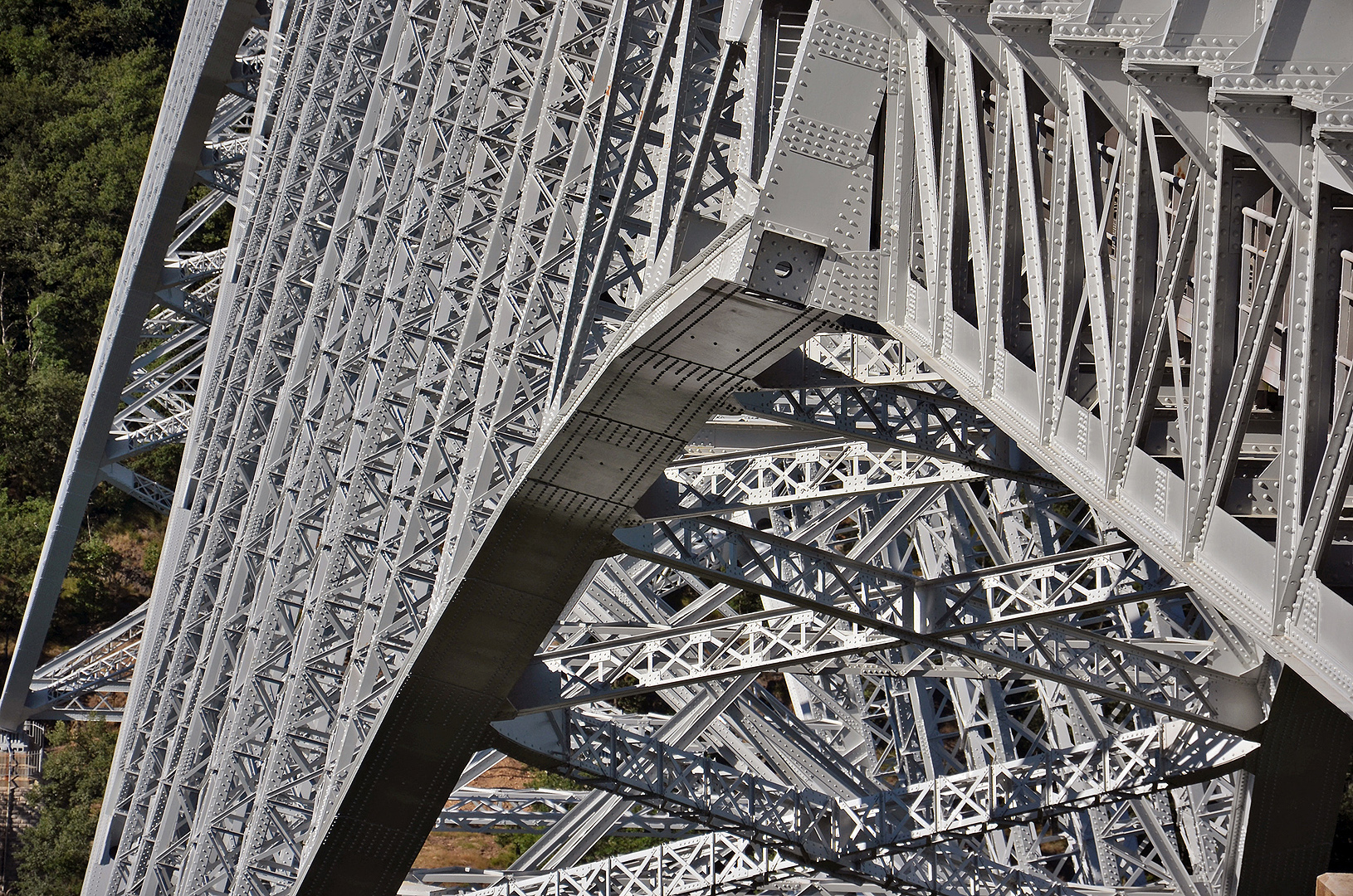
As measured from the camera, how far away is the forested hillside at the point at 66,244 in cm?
4272

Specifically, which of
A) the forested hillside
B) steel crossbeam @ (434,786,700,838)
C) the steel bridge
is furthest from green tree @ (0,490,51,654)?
steel crossbeam @ (434,786,700,838)

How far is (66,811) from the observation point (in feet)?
113

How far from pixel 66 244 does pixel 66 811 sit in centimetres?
2050

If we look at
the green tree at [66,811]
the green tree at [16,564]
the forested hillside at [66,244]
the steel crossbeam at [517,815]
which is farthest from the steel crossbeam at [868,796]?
the forested hillside at [66,244]

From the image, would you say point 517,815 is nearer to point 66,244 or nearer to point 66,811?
point 66,811

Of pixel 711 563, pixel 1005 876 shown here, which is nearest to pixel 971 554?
pixel 1005 876

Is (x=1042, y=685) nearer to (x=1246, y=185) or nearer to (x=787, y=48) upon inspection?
(x=787, y=48)

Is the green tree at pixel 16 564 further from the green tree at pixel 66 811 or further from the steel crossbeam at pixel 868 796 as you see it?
the steel crossbeam at pixel 868 796

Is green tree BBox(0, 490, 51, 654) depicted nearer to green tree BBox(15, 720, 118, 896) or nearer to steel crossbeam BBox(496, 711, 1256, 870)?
green tree BBox(15, 720, 118, 896)

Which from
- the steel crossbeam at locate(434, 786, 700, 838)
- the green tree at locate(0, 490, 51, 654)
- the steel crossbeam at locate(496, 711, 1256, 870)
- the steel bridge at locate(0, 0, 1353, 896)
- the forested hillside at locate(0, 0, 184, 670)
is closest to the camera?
the steel bridge at locate(0, 0, 1353, 896)

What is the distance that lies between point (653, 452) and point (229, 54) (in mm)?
21544

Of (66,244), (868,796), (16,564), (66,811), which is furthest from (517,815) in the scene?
(66,244)

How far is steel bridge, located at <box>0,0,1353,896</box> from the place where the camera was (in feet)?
24.1

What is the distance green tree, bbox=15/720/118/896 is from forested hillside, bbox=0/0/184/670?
5.61m
